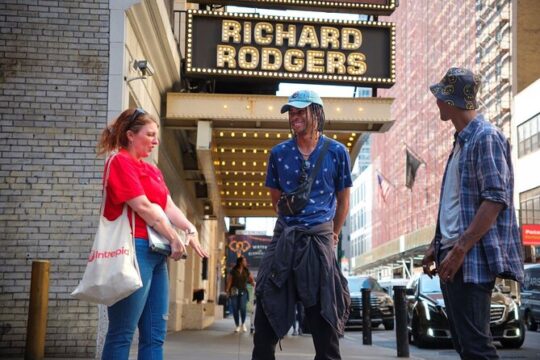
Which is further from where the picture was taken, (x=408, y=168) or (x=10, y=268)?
(x=408, y=168)

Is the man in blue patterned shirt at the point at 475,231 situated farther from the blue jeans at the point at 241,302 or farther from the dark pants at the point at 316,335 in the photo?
the blue jeans at the point at 241,302

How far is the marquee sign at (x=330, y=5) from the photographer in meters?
16.1

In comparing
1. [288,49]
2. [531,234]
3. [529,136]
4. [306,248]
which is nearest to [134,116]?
[306,248]

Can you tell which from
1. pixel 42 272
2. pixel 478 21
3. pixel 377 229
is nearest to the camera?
pixel 42 272

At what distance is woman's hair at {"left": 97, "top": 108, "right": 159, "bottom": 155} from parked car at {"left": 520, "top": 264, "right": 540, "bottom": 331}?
2051cm

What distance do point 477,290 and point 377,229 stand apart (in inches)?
4047

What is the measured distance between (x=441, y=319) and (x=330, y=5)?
6431mm

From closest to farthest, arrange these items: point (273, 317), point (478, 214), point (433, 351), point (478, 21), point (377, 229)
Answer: point (478, 214) → point (273, 317) → point (433, 351) → point (478, 21) → point (377, 229)

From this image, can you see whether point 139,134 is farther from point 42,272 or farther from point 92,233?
point 92,233

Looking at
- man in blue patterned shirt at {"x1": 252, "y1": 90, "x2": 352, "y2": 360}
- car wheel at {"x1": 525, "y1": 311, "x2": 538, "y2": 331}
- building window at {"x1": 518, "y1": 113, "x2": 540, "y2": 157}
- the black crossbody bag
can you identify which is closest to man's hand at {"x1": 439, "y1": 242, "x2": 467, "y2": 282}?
man in blue patterned shirt at {"x1": 252, "y1": 90, "x2": 352, "y2": 360}

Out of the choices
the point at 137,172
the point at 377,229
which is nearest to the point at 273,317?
the point at 137,172

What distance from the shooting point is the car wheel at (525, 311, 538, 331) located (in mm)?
23709

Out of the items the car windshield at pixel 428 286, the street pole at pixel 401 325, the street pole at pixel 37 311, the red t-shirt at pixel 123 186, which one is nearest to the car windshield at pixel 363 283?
the car windshield at pixel 428 286

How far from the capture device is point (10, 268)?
10031 millimetres
